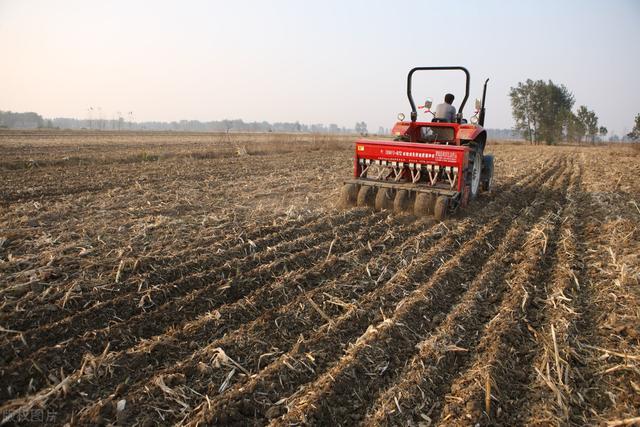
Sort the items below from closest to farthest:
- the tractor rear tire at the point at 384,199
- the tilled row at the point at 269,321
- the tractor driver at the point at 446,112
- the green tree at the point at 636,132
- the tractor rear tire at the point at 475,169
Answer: the tilled row at the point at 269,321 < the tractor rear tire at the point at 384,199 < the tractor rear tire at the point at 475,169 < the tractor driver at the point at 446,112 < the green tree at the point at 636,132

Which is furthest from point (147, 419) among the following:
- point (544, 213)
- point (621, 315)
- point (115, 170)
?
point (115, 170)

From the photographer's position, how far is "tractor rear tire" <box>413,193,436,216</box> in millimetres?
6594

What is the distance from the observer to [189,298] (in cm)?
373

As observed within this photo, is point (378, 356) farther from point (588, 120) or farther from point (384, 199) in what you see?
point (588, 120)

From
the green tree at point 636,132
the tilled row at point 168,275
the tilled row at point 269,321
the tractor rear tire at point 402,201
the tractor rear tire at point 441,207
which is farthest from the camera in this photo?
the green tree at point 636,132

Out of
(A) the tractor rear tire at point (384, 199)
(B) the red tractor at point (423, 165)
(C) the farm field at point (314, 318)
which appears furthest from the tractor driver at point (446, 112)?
(C) the farm field at point (314, 318)

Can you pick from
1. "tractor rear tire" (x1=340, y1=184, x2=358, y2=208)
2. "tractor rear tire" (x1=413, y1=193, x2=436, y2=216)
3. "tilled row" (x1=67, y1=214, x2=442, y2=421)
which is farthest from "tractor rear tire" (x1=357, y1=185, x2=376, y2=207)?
"tilled row" (x1=67, y1=214, x2=442, y2=421)

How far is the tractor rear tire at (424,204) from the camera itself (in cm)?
659

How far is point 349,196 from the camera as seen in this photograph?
7348 millimetres

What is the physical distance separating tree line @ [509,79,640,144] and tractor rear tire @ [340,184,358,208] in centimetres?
5227

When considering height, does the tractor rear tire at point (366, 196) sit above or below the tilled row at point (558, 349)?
above

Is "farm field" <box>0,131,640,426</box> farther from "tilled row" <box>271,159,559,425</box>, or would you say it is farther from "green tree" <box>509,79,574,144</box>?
"green tree" <box>509,79,574,144</box>

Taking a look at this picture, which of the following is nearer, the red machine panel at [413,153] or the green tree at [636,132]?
the red machine panel at [413,153]

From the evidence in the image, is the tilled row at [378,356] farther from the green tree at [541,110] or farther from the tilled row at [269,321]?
the green tree at [541,110]
